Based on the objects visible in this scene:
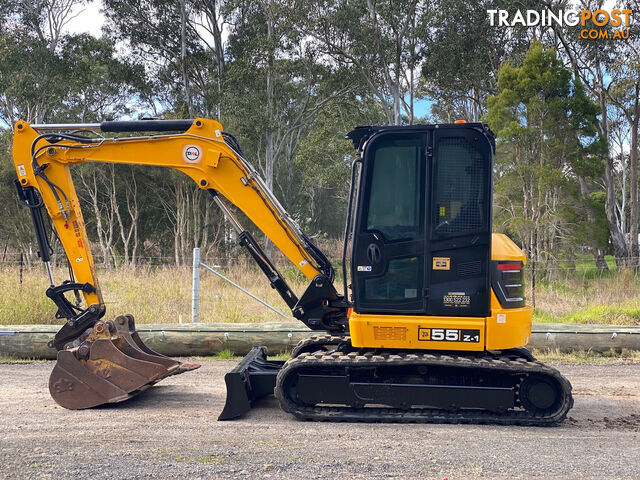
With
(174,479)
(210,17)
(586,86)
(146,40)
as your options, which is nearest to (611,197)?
(586,86)

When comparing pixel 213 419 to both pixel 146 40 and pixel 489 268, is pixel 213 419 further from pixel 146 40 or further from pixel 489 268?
pixel 146 40

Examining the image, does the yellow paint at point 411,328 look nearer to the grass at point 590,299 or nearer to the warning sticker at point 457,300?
the warning sticker at point 457,300

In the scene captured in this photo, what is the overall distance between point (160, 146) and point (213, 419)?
9.43 feet

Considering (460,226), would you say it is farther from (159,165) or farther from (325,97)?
(325,97)

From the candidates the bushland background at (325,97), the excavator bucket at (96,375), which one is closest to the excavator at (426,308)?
the excavator bucket at (96,375)

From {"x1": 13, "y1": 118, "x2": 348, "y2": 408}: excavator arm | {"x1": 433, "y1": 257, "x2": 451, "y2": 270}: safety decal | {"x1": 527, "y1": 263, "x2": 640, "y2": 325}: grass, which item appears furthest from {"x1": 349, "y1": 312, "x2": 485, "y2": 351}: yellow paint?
{"x1": 527, "y1": 263, "x2": 640, "y2": 325}: grass

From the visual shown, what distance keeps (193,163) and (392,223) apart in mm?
2300

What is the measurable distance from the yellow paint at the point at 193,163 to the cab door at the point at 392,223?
105cm

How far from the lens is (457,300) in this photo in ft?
17.6

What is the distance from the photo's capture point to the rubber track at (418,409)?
5262 mm

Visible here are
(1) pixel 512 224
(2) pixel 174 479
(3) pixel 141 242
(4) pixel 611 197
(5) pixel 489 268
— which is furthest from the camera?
(3) pixel 141 242

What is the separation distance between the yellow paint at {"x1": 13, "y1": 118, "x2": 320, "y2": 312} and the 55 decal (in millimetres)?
1468

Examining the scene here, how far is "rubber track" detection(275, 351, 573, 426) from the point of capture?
5.26m

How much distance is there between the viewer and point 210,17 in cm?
2902
